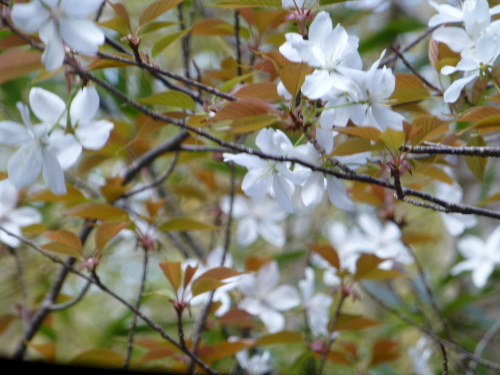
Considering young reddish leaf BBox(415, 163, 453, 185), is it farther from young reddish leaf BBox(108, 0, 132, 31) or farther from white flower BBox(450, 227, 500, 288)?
white flower BBox(450, 227, 500, 288)

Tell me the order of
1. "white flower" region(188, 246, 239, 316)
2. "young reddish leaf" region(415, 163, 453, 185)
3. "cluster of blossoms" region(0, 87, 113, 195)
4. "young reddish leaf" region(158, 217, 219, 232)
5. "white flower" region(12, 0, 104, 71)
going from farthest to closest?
"white flower" region(188, 246, 239, 316) < "young reddish leaf" region(158, 217, 219, 232) < "young reddish leaf" region(415, 163, 453, 185) < "cluster of blossoms" region(0, 87, 113, 195) < "white flower" region(12, 0, 104, 71)

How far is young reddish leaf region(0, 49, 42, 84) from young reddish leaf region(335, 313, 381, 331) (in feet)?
1.95

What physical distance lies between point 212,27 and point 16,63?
36cm

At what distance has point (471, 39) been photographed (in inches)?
23.9

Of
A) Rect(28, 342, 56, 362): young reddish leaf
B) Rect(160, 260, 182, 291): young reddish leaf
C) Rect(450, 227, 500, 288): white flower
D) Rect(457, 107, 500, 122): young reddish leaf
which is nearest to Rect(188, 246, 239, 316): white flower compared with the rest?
Rect(160, 260, 182, 291): young reddish leaf

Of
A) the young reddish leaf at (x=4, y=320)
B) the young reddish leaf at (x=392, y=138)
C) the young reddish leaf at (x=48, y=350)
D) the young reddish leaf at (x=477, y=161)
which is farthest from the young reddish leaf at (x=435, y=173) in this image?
the young reddish leaf at (x=4, y=320)

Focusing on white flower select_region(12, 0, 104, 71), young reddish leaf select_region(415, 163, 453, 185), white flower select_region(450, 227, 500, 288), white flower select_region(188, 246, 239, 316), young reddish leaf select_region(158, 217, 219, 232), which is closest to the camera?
white flower select_region(12, 0, 104, 71)

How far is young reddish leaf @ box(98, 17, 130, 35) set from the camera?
54 centimetres

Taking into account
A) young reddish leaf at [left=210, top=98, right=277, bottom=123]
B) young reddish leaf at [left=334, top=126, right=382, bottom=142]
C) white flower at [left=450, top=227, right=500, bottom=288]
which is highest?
young reddish leaf at [left=210, top=98, right=277, bottom=123]

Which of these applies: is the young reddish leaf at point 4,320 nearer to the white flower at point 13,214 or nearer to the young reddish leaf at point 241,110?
the white flower at point 13,214

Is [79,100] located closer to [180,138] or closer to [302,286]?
[180,138]

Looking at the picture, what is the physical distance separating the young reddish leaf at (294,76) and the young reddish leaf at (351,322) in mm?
426

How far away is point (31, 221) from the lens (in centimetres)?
93

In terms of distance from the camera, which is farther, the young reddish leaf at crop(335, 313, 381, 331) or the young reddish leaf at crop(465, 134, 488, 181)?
the young reddish leaf at crop(335, 313, 381, 331)
